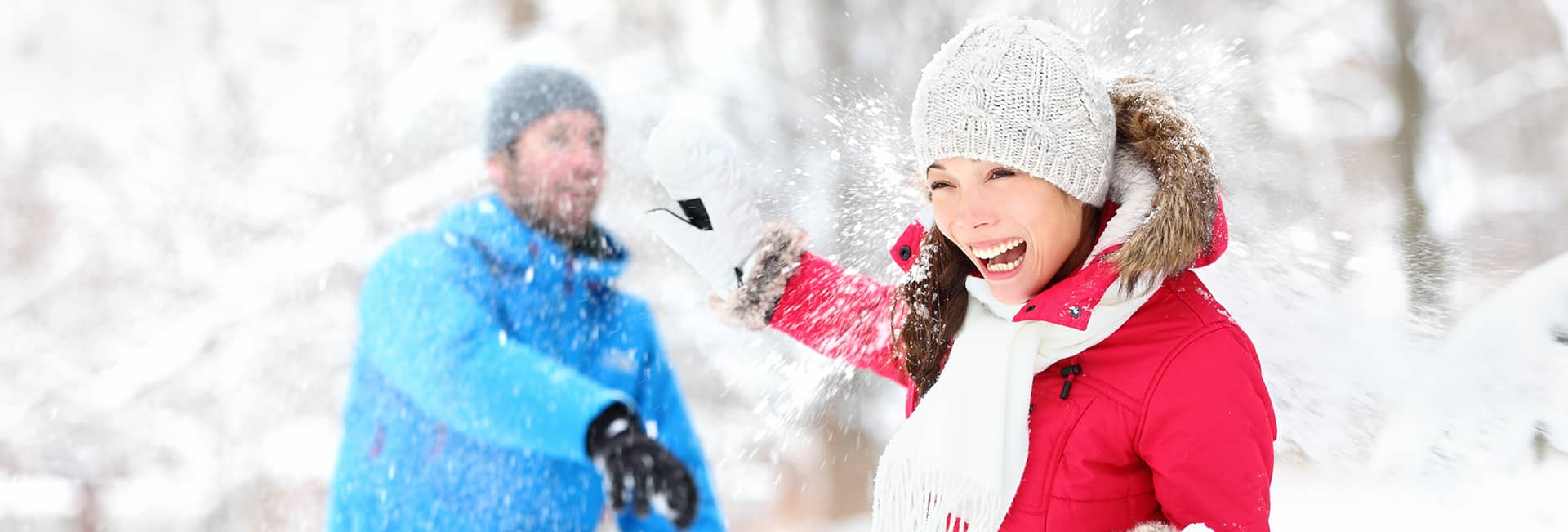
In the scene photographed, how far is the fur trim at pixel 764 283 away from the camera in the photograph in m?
1.86

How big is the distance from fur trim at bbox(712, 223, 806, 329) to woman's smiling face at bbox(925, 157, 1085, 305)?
1.50ft

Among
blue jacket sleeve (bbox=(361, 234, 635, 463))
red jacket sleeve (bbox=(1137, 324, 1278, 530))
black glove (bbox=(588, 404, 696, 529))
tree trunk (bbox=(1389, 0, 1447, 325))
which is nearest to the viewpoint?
red jacket sleeve (bbox=(1137, 324, 1278, 530))

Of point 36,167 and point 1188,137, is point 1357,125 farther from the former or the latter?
point 36,167

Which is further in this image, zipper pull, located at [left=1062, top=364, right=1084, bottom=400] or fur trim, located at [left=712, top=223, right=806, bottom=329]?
fur trim, located at [left=712, top=223, right=806, bottom=329]

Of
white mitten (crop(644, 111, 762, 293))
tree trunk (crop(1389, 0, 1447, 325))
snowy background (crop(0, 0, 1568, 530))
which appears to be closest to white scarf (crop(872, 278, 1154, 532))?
white mitten (crop(644, 111, 762, 293))

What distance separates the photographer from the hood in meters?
1.28

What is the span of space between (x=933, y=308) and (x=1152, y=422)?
44 centimetres

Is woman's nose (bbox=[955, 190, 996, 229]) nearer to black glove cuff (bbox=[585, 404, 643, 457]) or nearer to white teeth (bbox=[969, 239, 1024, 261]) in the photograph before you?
white teeth (bbox=[969, 239, 1024, 261])

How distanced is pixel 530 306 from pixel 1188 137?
68.0 inches

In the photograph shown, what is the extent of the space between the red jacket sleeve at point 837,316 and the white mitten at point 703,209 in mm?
133

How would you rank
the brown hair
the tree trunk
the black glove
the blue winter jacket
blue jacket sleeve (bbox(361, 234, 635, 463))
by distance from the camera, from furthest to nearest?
1. the tree trunk
2. the blue winter jacket
3. blue jacket sleeve (bbox(361, 234, 635, 463))
4. the black glove
5. the brown hair

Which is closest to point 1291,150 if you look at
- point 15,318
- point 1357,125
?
point 1357,125

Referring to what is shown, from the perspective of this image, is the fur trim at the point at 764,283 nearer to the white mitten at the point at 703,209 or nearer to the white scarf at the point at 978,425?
the white mitten at the point at 703,209

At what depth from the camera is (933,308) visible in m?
1.63
